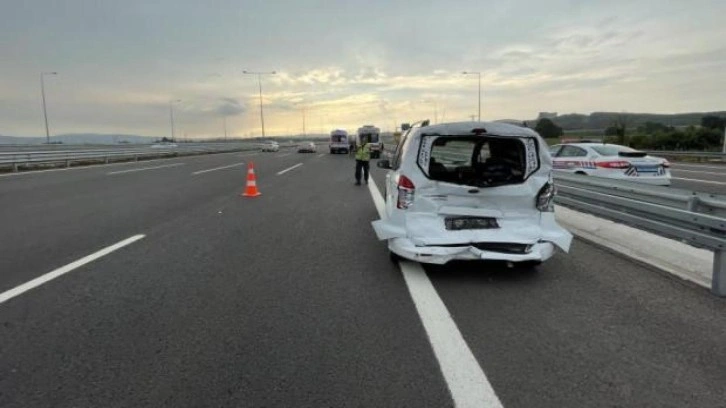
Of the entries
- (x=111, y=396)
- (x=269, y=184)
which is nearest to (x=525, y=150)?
(x=111, y=396)

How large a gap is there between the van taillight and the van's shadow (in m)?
0.86

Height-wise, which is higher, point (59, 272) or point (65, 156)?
point (65, 156)

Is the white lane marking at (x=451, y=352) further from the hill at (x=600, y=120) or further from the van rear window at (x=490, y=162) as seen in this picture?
the hill at (x=600, y=120)

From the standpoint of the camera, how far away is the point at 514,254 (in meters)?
5.78

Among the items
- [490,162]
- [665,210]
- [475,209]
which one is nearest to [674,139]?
[665,210]

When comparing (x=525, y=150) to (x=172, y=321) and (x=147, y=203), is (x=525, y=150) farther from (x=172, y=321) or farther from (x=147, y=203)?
(x=147, y=203)

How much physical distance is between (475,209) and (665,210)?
2.29 metres

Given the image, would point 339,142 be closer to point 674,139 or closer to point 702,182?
point 674,139

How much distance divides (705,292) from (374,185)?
41.8 feet

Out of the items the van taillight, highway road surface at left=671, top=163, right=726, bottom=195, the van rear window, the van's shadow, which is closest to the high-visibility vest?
highway road surface at left=671, top=163, right=726, bottom=195

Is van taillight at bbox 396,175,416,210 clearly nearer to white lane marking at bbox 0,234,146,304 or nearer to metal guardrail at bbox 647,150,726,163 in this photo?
white lane marking at bbox 0,234,146,304

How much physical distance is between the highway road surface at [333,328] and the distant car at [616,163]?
29.0 feet

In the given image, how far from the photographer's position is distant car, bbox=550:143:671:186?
1515 centimetres

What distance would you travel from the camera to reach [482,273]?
20.4 feet
